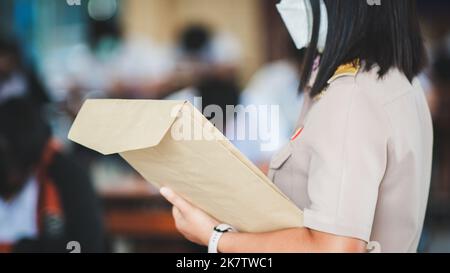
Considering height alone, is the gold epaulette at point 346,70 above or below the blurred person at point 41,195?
above

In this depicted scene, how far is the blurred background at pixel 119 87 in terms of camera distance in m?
2.43

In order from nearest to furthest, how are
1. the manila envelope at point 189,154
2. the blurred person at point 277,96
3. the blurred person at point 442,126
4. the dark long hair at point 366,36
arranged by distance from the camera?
the manila envelope at point 189,154 < the dark long hair at point 366,36 < the blurred person at point 277,96 < the blurred person at point 442,126

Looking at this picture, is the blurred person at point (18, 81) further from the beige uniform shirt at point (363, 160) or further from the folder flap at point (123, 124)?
the beige uniform shirt at point (363, 160)

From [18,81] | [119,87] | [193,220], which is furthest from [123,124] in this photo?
[119,87]

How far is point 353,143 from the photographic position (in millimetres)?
1266

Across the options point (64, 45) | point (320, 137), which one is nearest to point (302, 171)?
point (320, 137)

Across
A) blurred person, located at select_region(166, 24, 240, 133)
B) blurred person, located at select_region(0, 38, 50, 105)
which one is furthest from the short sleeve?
blurred person, located at select_region(166, 24, 240, 133)

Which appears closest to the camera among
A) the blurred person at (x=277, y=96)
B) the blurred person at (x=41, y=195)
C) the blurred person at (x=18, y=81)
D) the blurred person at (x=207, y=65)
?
the blurred person at (x=41, y=195)

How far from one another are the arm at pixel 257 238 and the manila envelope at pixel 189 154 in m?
0.02

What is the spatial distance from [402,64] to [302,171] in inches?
11.6

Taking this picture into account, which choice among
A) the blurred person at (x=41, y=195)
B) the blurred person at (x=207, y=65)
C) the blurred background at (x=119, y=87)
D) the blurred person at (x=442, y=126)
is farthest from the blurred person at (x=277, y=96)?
the blurred person at (x=442, y=126)

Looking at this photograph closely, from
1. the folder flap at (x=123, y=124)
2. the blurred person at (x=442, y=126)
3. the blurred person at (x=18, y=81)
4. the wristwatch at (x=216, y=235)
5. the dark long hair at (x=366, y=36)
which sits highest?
the dark long hair at (x=366, y=36)

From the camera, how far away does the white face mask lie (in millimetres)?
1401
